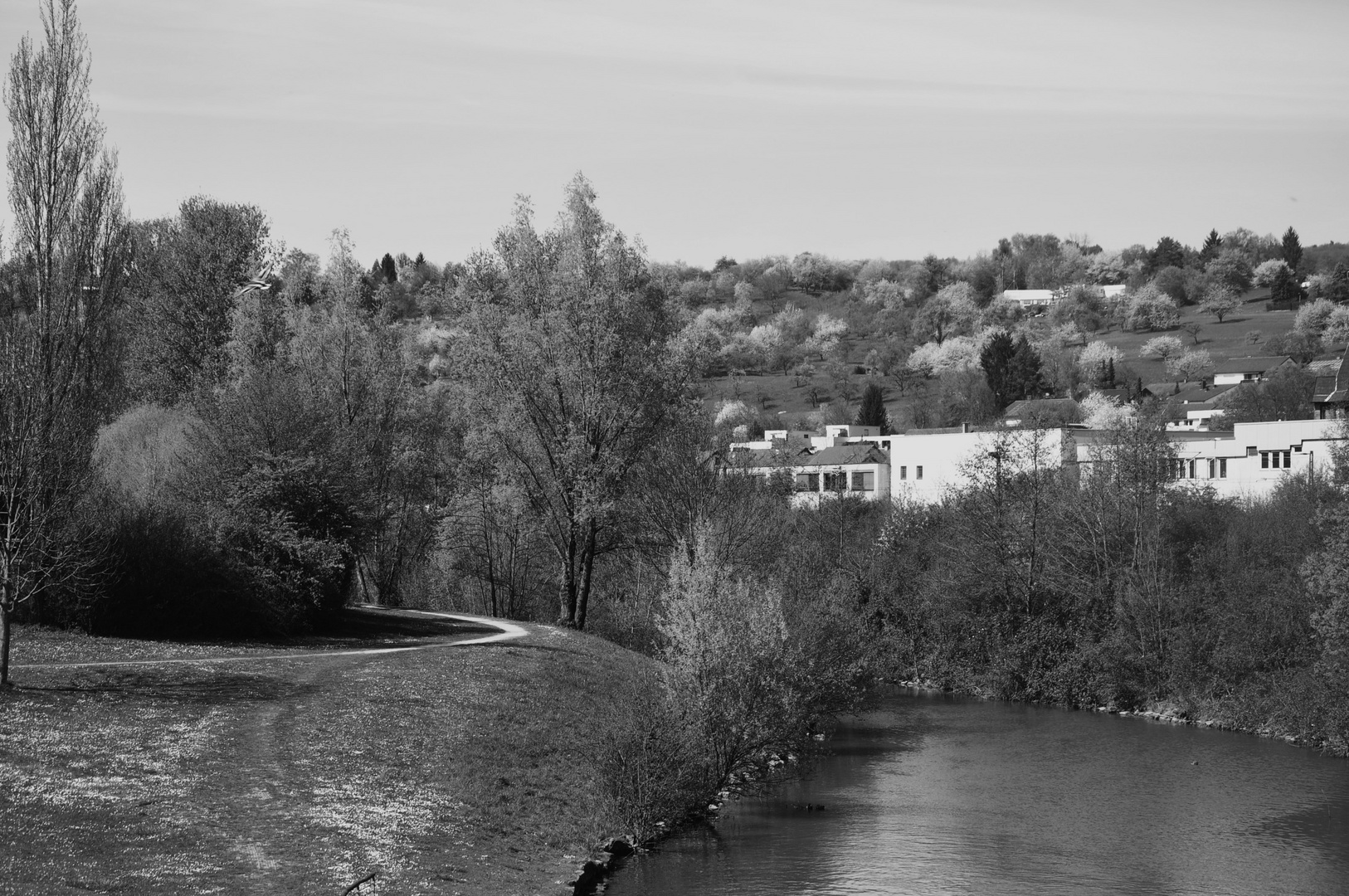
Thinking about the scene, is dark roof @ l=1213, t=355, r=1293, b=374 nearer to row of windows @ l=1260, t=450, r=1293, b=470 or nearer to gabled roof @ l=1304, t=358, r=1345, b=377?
gabled roof @ l=1304, t=358, r=1345, b=377

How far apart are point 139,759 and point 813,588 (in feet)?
115

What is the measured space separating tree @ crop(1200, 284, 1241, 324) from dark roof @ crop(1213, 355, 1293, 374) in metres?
40.0

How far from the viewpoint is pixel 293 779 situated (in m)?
24.7

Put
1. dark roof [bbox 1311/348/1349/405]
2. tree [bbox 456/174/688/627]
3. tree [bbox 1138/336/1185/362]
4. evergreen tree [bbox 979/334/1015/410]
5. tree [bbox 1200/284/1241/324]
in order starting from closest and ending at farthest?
tree [bbox 456/174/688/627] → dark roof [bbox 1311/348/1349/405] → evergreen tree [bbox 979/334/1015/410] → tree [bbox 1138/336/1185/362] → tree [bbox 1200/284/1241/324]

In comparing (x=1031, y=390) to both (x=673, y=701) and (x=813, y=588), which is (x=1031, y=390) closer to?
(x=813, y=588)

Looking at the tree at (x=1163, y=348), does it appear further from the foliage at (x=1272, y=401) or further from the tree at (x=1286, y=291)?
the foliage at (x=1272, y=401)

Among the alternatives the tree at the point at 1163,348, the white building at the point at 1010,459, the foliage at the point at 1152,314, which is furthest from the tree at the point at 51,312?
the foliage at the point at 1152,314

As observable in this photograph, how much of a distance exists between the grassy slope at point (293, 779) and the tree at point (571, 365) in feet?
47.4

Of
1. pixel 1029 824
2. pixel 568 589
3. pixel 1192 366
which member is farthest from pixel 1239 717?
pixel 1192 366

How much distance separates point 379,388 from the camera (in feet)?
203

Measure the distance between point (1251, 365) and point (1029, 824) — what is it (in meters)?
126

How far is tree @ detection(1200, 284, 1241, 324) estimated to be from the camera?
192250 millimetres

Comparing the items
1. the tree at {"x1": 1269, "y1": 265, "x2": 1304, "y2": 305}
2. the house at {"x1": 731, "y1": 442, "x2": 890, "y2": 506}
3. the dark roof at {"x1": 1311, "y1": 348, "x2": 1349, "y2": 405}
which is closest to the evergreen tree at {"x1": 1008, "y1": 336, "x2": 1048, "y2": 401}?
the house at {"x1": 731, "y1": 442, "x2": 890, "y2": 506}

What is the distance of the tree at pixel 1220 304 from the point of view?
192250mm
